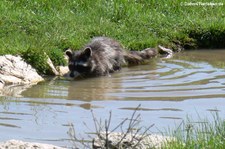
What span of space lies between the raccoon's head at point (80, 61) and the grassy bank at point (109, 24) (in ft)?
1.07

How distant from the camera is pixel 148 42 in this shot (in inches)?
602

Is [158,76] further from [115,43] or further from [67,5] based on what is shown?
[67,5]

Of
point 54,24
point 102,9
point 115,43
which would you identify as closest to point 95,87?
point 115,43

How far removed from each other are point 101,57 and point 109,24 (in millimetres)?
2090

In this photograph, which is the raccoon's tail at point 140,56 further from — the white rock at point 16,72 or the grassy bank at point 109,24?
the white rock at point 16,72

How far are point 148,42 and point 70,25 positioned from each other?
166 cm

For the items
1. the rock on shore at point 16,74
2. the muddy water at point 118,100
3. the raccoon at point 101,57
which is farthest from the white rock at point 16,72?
the raccoon at point 101,57

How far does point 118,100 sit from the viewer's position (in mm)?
10547

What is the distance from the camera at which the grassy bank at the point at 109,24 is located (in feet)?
46.3

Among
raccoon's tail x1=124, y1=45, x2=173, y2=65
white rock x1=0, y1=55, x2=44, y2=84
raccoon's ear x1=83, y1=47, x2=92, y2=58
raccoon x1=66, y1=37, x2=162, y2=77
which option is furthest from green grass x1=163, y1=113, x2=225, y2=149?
raccoon's tail x1=124, y1=45, x2=173, y2=65

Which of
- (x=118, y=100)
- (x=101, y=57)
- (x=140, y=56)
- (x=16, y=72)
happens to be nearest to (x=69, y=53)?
(x=101, y=57)

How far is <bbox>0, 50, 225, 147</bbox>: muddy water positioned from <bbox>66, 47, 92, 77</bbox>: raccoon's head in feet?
1.51

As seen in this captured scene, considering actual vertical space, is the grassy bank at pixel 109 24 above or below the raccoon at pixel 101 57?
above

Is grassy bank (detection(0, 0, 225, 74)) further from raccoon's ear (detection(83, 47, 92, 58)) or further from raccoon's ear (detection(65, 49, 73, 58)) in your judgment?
raccoon's ear (detection(83, 47, 92, 58))
